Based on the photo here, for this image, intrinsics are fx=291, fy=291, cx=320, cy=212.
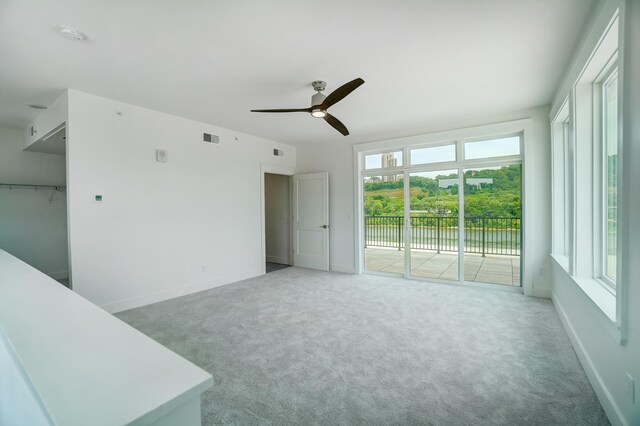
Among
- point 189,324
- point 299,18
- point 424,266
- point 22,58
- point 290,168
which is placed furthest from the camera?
point 290,168

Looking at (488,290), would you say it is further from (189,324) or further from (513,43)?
(189,324)

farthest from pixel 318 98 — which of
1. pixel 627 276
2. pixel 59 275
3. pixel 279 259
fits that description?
pixel 59 275

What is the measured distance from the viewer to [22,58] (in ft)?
8.68

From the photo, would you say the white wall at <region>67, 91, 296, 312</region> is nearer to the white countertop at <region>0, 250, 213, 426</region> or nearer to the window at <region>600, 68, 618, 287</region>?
the white countertop at <region>0, 250, 213, 426</region>

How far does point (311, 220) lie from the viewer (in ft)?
20.4

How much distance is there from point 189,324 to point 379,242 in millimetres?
3879

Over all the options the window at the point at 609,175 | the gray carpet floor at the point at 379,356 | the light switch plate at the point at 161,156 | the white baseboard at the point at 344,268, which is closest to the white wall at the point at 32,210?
the light switch plate at the point at 161,156

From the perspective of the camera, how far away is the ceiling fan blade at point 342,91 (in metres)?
2.61

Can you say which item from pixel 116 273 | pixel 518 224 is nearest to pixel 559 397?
pixel 518 224

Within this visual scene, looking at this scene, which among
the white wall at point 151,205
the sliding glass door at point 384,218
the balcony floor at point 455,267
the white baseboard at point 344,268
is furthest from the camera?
the white baseboard at point 344,268

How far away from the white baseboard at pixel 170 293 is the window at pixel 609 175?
15.8 ft

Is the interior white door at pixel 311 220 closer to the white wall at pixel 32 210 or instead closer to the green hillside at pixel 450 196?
the green hillside at pixel 450 196

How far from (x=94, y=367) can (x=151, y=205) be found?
3821 millimetres

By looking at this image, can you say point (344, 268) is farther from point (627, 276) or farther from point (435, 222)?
point (627, 276)
